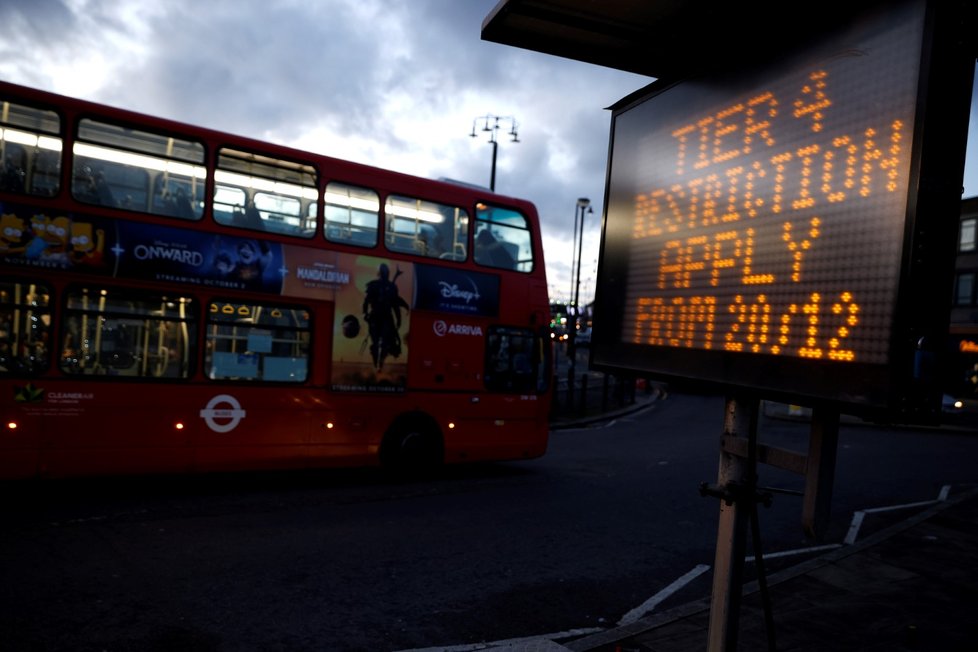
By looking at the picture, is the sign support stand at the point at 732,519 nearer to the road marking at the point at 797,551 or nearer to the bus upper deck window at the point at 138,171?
the road marking at the point at 797,551

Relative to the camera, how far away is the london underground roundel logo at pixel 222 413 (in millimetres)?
9289

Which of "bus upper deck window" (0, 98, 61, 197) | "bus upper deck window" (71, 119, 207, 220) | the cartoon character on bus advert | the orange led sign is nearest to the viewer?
the orange led sign

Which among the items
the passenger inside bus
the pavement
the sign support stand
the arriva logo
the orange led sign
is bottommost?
the pavement

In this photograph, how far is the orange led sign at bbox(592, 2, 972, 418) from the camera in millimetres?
2096

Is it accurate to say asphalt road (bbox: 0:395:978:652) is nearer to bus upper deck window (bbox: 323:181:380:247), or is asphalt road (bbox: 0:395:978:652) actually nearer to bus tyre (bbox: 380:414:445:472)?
bus tyre (bbox: 380:414:445:472)

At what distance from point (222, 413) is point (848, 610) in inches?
280

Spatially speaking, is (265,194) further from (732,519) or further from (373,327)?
(732,519)

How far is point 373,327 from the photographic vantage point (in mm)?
10602

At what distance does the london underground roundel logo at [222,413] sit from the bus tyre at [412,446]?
2.16m

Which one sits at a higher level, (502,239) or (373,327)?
(502,239)

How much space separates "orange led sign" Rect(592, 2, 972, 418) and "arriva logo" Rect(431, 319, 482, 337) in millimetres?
7862

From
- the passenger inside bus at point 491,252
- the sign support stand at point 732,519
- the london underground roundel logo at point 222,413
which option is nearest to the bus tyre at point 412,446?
the london underground roundel logo at point 222,413

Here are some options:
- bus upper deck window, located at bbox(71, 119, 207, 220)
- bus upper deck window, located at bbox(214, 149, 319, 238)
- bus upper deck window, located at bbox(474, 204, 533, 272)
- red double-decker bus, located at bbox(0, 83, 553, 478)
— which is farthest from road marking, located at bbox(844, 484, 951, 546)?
bus upper deck window, located at bbox(71, 119, 207, 220)

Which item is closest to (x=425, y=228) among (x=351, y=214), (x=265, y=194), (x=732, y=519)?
(x=351, y=214)
